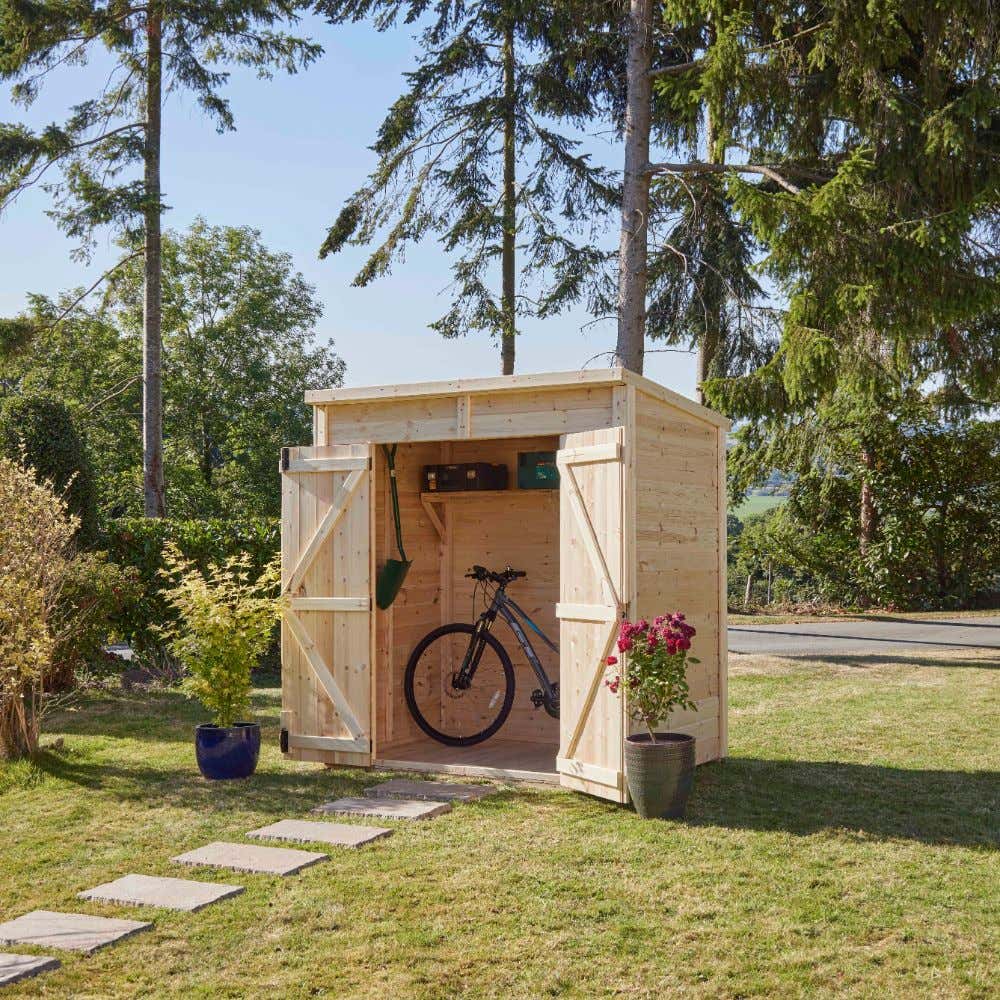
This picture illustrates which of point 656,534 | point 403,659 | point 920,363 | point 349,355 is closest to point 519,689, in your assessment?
point 403,659

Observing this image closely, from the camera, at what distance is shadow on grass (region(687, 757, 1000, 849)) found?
5.61m

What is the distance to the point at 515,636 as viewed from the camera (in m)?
8.10

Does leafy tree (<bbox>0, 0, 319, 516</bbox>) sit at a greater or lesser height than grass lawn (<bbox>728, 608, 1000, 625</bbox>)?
greater

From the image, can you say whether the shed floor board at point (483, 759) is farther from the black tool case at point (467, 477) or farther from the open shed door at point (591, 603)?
the black tool case at point (467, 477)

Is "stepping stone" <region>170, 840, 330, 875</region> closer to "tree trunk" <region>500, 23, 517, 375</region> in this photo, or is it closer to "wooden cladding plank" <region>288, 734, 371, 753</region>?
"wooden cladding plank" <region>288, 734, 371, 753</region>

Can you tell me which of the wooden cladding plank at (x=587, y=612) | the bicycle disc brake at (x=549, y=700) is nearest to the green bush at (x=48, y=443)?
the bicycle disc brake at (x=549, y=700)

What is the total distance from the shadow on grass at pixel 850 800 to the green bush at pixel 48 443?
21.4 feet

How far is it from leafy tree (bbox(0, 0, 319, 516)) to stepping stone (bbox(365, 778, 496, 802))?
949 cm

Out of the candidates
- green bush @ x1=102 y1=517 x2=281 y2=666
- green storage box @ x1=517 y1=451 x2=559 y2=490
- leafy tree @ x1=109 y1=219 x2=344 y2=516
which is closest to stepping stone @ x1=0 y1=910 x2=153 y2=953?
green storage box @ x1=517 y1=451 x2=559 y2=490

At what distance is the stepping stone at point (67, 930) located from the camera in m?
4.05

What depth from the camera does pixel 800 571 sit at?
755 inches

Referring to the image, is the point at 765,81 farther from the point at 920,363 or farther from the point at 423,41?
the point at 423,41

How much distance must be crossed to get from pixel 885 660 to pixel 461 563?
5.53 m

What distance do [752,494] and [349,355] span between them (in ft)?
42.6
